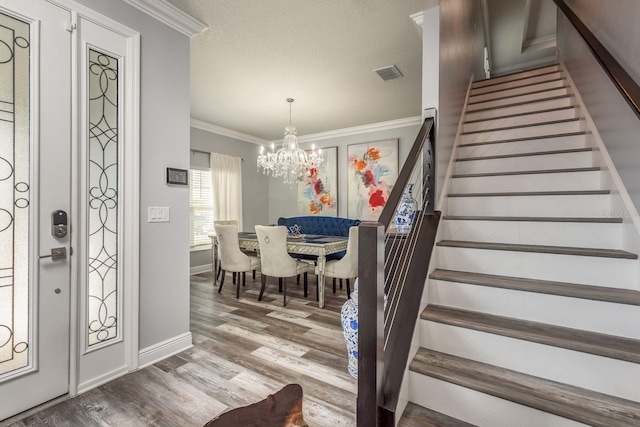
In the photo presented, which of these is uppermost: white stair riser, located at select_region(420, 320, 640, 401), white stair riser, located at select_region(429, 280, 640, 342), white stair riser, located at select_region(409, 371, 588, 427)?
white stair riser, located at select_region(429, 280, 640, 342)

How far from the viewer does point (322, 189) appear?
645 cm

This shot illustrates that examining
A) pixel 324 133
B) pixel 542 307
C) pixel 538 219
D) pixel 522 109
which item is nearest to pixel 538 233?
pixel 538 219

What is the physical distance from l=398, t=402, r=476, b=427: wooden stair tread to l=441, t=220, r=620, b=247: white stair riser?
3.85 feet

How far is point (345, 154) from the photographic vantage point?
6.23 m

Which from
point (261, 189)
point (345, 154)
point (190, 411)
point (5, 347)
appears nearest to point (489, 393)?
point (190, 411)

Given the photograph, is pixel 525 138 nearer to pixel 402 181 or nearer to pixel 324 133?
pixel 402 181

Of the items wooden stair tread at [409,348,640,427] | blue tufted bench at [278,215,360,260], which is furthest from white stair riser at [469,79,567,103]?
wooden stair tread at [409,348,640,427]

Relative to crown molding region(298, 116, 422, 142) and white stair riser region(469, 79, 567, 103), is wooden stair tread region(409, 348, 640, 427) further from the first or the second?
crown molding region(298, 116, 422, 142)

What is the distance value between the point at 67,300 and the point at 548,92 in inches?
185

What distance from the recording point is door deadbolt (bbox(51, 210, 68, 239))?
173cm

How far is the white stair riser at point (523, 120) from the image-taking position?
111 inches

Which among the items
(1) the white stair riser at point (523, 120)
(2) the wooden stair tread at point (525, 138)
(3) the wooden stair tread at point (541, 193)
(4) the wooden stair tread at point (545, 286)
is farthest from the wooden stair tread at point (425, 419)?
(1) the white stair riser at point (523, 120)

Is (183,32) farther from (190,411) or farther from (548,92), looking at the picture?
(548,92)

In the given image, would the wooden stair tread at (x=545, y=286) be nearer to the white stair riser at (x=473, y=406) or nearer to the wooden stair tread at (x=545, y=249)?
the wooden stair tread at (x=545, y=249)
